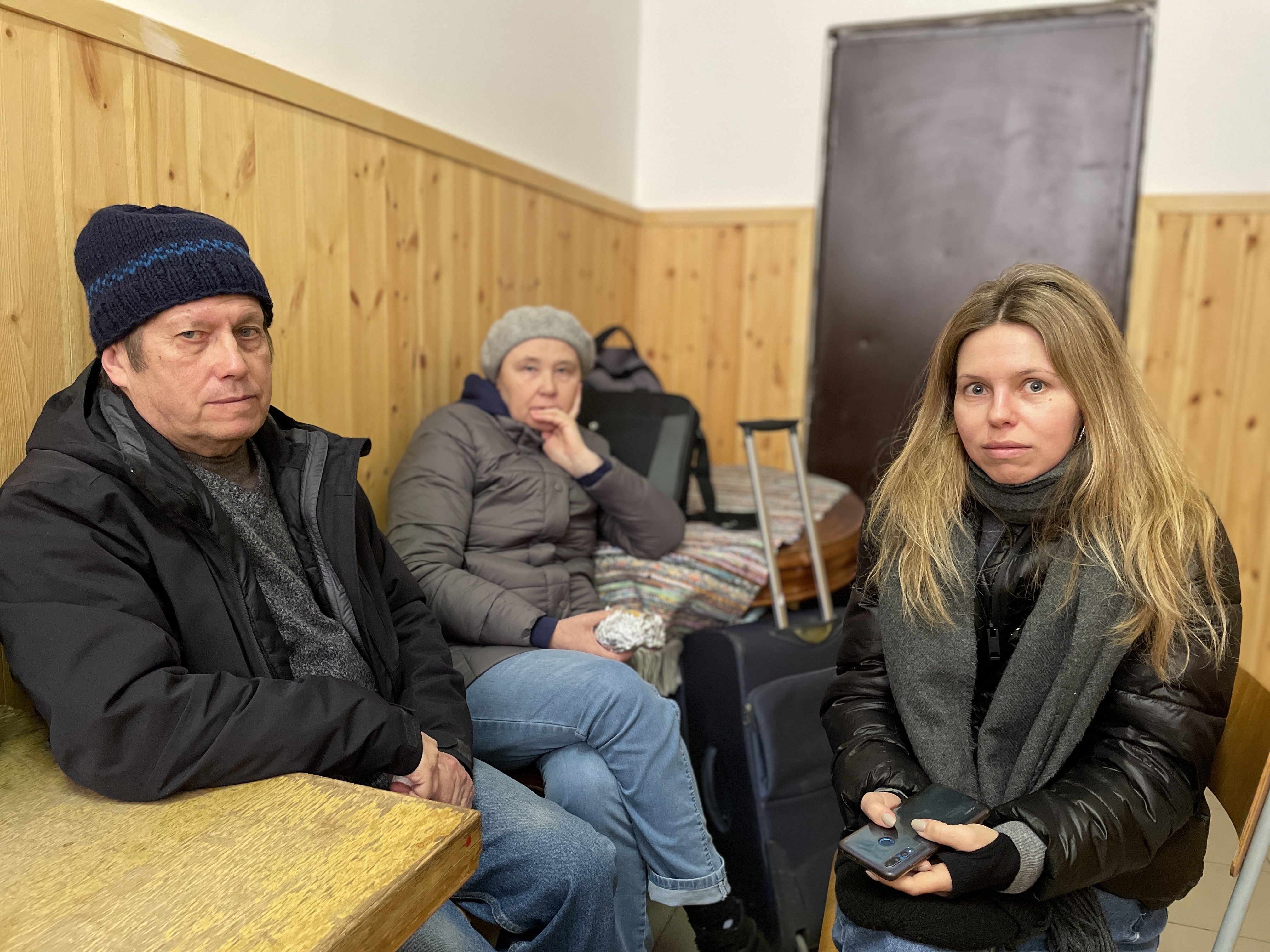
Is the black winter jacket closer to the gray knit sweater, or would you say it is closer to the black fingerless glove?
the gray knit sweater

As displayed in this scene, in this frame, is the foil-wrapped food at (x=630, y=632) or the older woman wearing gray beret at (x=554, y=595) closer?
the older woman wearing gray beret at (x=554, y=595)

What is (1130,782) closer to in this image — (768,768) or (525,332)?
(768,768)

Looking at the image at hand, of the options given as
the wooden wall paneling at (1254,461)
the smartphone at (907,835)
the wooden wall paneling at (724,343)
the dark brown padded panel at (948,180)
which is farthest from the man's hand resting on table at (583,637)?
the wooden wall paneling at (1254,461)

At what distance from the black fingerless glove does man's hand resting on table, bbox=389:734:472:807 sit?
608mm

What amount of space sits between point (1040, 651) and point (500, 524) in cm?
103

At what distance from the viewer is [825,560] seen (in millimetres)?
2230

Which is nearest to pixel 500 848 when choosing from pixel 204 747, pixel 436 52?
pixel 204 747

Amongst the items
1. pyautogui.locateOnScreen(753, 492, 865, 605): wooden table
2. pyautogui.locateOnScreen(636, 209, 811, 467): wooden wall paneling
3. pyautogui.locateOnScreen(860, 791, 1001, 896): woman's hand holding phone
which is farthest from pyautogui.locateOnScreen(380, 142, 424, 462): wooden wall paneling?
pyautogui.locateOnScreen(636, 209, 811, 467): wooden wall paneling

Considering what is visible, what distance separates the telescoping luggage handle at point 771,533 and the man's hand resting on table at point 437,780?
88cm

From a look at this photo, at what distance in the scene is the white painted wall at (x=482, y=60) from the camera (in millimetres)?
1683

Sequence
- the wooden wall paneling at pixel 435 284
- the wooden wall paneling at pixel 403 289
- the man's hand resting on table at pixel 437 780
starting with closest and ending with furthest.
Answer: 1. the man's hand resting on table at pixel 437 780
2. the wooden wall paneling at pixel 403 289
3. the wooden wall paneling at pixel 435 284

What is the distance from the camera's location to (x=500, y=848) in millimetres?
1268

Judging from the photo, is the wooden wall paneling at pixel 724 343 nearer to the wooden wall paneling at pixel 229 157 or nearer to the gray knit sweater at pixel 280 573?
the wooden wall paneling at pixel 229 157

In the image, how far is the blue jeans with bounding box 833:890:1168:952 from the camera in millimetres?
1099
